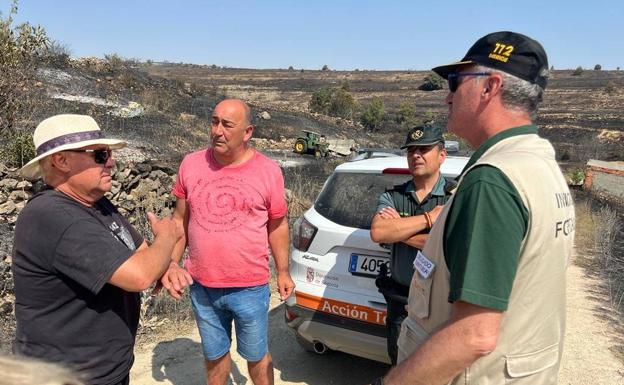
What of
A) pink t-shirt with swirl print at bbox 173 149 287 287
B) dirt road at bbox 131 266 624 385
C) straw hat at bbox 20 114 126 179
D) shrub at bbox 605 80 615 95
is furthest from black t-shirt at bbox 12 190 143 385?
shrub at bbox 605 80 615 95

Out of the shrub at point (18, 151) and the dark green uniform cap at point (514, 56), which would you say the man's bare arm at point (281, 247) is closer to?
the dark green uniform cap at point (514, 56)

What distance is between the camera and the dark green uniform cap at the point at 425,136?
3.02 meters

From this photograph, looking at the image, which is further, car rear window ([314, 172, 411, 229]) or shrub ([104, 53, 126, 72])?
shrub ([104, 53, 126, 72])

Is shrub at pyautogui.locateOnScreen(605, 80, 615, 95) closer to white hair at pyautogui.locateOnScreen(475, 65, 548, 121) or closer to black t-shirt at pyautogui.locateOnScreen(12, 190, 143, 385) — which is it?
white hair at pyautogui.locateOnScreen(475, 65, 548, 121)

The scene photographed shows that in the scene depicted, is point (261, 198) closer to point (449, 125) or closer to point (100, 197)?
point (100, 197)

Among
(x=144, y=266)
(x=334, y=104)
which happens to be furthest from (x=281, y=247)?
(x=334, y=104)

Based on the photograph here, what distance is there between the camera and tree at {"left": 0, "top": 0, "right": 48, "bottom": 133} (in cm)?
777

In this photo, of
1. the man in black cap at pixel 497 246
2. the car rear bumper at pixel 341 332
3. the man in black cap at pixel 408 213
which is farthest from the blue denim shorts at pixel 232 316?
the man in black cap at pixel 497 246

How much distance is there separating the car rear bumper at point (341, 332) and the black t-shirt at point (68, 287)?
1.60 meters

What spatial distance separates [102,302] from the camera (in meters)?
2.03

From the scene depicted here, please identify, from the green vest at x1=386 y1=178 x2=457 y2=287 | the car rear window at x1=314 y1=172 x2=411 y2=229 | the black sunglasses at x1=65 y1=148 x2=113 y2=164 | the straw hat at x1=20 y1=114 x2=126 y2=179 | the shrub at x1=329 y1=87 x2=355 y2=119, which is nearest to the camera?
the straw hat at x1=20 y1=114 x2=126 y2=179

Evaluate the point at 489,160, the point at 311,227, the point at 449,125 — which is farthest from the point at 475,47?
the point at 311,227

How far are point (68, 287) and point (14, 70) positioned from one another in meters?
7.50

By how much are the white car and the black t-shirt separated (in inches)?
63.3
